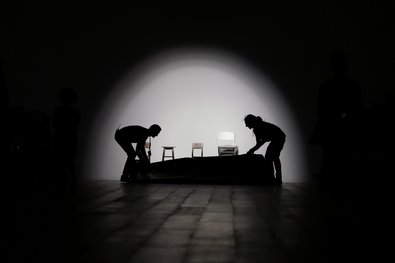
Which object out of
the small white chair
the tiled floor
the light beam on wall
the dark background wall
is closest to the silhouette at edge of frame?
the tiled floor

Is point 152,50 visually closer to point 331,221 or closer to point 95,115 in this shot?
point 95,115

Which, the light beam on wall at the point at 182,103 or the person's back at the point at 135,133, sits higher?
the light beam on wall at the point at 182,103

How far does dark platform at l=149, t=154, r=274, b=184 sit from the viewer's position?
21.4 ft

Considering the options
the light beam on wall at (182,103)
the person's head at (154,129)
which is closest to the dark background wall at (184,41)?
the light beam on wall at (182,103)

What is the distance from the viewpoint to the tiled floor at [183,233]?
1618 millimetres

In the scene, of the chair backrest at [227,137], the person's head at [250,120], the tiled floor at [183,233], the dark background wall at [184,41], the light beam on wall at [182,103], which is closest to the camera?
the tiled floor at [183,233]

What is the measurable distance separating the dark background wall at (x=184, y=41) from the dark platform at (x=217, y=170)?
233cm

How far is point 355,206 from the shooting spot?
128 inches

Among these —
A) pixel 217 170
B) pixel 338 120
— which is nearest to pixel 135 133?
pixel 217 170

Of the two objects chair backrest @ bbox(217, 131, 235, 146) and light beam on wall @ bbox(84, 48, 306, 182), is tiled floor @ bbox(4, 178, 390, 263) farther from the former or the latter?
light beam on wall @ bbox(84, 48, 306, 182)

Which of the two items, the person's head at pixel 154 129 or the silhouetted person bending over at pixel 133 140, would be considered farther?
the silhouetted person bending over at pixel 133 140

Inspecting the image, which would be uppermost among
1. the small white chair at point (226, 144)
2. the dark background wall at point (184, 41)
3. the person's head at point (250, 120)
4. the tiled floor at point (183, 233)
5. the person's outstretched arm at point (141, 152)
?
the dark background wall at point (184, 41)

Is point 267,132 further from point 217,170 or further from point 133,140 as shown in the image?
point 133,140

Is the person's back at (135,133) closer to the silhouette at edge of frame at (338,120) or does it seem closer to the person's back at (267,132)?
the person's back at (267,132)
